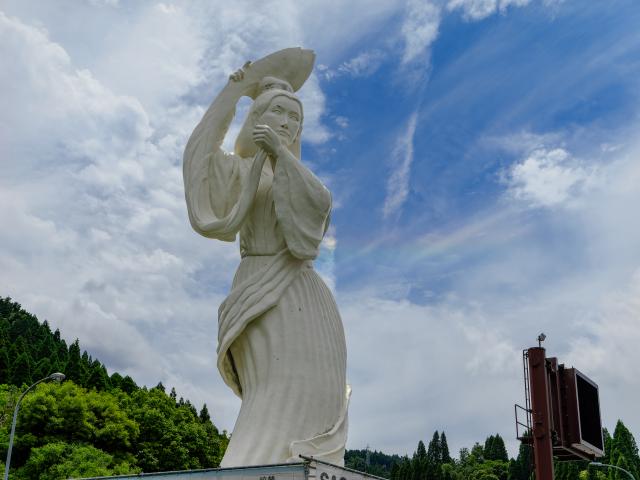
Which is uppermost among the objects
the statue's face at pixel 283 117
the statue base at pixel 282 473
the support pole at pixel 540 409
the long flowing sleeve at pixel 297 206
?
the statue's face at pixel 283 117

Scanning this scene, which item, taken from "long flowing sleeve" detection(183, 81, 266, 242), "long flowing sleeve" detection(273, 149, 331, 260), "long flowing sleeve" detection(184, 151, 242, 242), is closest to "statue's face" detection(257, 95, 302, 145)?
"long flowing sleeve" detection(183, 81, 266, 242)

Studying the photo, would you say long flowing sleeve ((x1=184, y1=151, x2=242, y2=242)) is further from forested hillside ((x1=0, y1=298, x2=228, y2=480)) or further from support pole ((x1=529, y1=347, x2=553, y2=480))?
forested hillside ((x1=0, y1=298, x2=228, y2=480))

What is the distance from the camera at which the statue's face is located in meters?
10.4

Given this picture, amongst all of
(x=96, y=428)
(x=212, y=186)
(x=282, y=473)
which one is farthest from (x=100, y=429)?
(x=282, y=473)

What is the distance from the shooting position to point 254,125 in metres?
10.6

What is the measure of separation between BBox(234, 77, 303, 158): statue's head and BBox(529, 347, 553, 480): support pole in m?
4.60

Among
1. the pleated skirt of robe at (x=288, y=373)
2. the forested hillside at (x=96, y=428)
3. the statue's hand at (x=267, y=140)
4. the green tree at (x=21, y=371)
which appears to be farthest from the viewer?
the green tree at (x=21, y=371)

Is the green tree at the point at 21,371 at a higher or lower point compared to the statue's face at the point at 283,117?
higher

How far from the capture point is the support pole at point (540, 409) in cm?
747

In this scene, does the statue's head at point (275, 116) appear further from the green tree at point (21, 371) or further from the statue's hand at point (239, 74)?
the green tree at point (21, 371)

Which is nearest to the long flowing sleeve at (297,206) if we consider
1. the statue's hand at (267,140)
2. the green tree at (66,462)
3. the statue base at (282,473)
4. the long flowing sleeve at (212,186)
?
the statue's hand at (267,140)

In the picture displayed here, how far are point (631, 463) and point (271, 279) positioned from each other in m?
46.5

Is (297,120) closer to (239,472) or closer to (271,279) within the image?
(271,279)

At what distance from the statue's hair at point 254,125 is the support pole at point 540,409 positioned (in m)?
4.76
